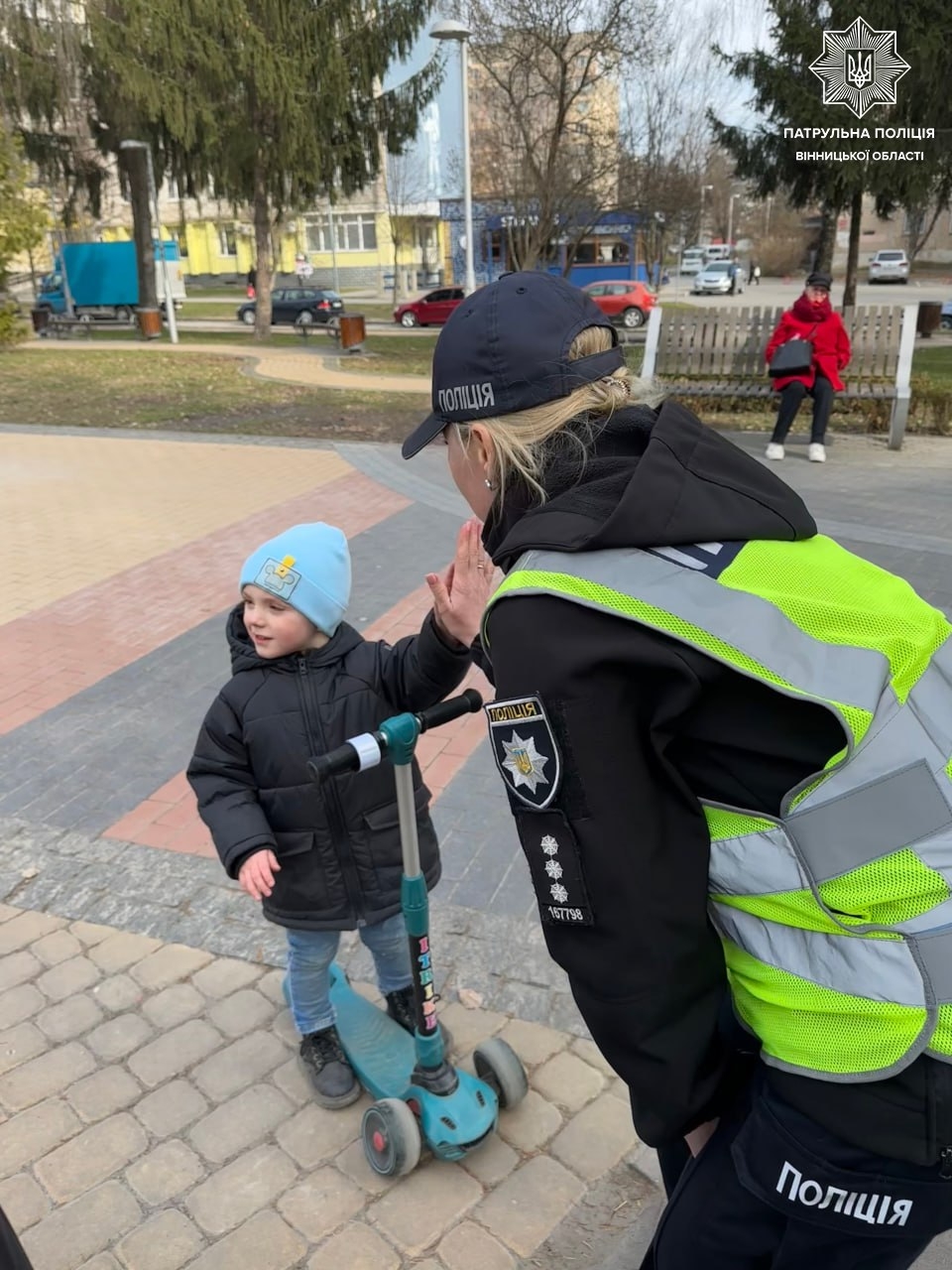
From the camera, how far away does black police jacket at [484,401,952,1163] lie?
118 cm

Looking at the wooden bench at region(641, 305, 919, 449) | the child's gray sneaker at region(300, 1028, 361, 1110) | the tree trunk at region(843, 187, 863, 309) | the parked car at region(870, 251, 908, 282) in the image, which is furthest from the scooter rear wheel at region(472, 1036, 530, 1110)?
the parked car at region(870, 251, 908, 282)

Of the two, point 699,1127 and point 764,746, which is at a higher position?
point 764,746

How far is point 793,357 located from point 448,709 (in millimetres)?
8305

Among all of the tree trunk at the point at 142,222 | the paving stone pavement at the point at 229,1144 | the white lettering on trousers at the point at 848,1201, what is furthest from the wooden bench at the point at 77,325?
the white lettering on trousers at the point at 848,1201

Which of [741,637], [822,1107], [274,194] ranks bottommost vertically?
[822,1107]

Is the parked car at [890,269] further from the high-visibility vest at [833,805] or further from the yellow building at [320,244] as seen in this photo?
the high-visibility vest at [833,805]

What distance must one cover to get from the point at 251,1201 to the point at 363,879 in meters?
0.77

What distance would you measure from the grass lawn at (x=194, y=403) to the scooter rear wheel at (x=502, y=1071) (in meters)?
9.56

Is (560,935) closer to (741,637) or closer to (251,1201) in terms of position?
(741,637)

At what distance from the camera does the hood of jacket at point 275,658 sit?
2459 mm

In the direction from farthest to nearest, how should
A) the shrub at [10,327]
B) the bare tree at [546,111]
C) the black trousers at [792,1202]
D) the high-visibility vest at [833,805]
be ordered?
the shrub at [10,327], the bare tree at [546,111], the black trousers at [792,1202], the high-visibility vest at [833,805]

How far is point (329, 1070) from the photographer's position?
2635mm

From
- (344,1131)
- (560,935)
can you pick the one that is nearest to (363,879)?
(344,1131)

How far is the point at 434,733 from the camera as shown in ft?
15.1
